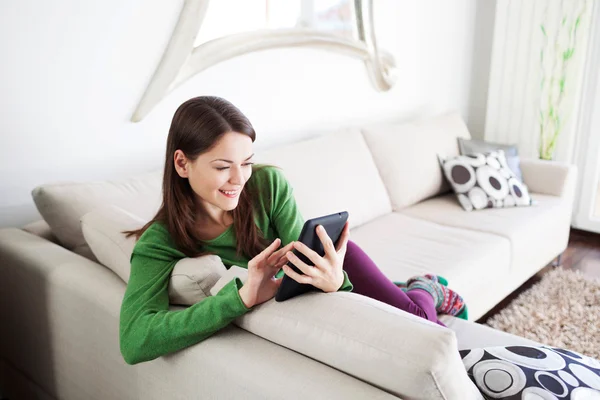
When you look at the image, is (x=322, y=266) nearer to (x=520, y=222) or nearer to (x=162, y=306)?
(x=162, y=306)

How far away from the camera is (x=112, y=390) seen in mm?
1574

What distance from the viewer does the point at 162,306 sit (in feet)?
4.50

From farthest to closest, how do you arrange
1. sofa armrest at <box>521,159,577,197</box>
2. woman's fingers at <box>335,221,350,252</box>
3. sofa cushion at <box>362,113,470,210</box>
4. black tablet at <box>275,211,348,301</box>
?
sofa armrest at <box>521,159,577,197</box>
sofa cushion at <box>362,113,470,210</box>
woman's fingers at <box>335,221,350,252</box>
black tablet at <box>275,211,348,301</box>

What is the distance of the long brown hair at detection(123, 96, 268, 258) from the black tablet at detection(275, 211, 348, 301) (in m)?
0.30

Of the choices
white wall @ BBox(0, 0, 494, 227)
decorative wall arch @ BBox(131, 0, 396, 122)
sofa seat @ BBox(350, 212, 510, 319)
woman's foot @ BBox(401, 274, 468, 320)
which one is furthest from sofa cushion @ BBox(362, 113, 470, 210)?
woman's foot @ BBox(401, 274, 468, 320)

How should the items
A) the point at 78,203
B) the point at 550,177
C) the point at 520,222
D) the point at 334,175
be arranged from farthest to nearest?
the point at 550,177 < the point at 520,222 < the point at 334,175 < the point at 78,203

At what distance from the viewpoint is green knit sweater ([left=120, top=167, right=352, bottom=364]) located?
1275 millimetres

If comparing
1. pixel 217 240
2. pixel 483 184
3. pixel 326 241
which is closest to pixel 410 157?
pixel 483 184

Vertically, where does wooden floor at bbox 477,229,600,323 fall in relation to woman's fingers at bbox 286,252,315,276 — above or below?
below

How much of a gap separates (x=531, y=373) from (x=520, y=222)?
1.71 meters

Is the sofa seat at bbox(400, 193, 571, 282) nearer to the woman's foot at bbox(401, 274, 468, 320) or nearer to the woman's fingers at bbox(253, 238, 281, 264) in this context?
the woman's foot at bbox(401, 274, 468, 320)

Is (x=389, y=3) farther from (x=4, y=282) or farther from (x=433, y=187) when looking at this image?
(x=4, y=282)

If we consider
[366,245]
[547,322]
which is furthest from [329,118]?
[547,322]

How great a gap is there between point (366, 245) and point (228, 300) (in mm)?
1283
